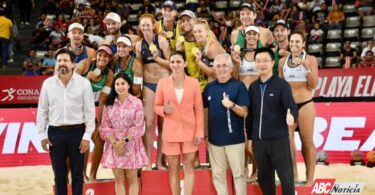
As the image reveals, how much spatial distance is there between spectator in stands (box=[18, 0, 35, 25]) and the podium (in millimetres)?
11627

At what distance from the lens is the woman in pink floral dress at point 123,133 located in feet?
21.4

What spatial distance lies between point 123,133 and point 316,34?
9571 millimetres

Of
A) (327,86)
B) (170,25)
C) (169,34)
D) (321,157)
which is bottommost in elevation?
(321,157)

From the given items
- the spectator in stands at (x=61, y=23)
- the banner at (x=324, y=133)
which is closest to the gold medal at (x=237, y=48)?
the banner at (x=324, y=133)

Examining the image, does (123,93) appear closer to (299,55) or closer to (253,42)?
(253,42)

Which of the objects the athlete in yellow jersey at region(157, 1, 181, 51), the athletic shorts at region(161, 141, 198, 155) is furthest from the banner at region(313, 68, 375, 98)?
the athletic shorts at region(161, 141, 198, 155)

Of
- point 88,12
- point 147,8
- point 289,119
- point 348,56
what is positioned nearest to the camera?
point 289,119

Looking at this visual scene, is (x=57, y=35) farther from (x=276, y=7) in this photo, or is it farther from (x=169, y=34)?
(x=169, y=34)

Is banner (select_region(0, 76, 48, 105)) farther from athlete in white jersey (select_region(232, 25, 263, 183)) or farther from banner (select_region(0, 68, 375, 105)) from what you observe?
athlete in white jersey (select_region(232, 25, 263, 183))

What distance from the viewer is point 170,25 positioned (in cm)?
732

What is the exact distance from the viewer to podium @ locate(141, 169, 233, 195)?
22.8 ft

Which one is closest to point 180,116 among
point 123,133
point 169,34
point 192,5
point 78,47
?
point 123,133

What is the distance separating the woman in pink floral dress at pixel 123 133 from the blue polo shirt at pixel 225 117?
0.75 meters

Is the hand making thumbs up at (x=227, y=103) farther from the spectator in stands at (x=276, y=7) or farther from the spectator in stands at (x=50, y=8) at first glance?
the spectator in stands at (x=50, y=8)
